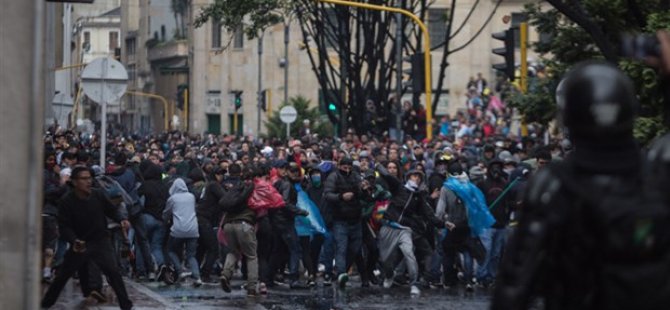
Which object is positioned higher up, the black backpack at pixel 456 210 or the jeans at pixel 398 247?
the black backpack at pixel 456 210

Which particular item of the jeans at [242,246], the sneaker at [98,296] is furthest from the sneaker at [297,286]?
the sneaker at [98,296]

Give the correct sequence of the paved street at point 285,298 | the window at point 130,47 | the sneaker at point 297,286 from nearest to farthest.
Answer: the paved street at point 285,298
the sneaker at point 297,286
the window at point 130,47

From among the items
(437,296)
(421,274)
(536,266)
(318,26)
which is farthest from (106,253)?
(318,26)

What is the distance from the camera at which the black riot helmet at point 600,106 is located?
5.34 meters

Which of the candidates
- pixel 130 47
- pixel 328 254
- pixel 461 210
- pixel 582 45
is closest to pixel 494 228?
pixel 461 210

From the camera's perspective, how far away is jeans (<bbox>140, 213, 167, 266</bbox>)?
21452 mm

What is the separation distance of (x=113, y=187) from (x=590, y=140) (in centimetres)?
1426

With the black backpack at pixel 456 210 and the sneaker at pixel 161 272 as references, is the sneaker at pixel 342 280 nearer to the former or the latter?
the black backpack at pixel 456 210

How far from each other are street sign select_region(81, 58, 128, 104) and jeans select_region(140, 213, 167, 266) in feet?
7.74

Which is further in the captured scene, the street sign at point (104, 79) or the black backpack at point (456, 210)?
the street sign at point (104, 79)

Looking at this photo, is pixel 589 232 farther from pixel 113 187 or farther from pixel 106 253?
pixel 113 187

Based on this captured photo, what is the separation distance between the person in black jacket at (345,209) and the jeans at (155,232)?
89.5 inches

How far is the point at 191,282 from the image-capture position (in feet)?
71.3

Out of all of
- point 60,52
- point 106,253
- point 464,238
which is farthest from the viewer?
point 60,52
